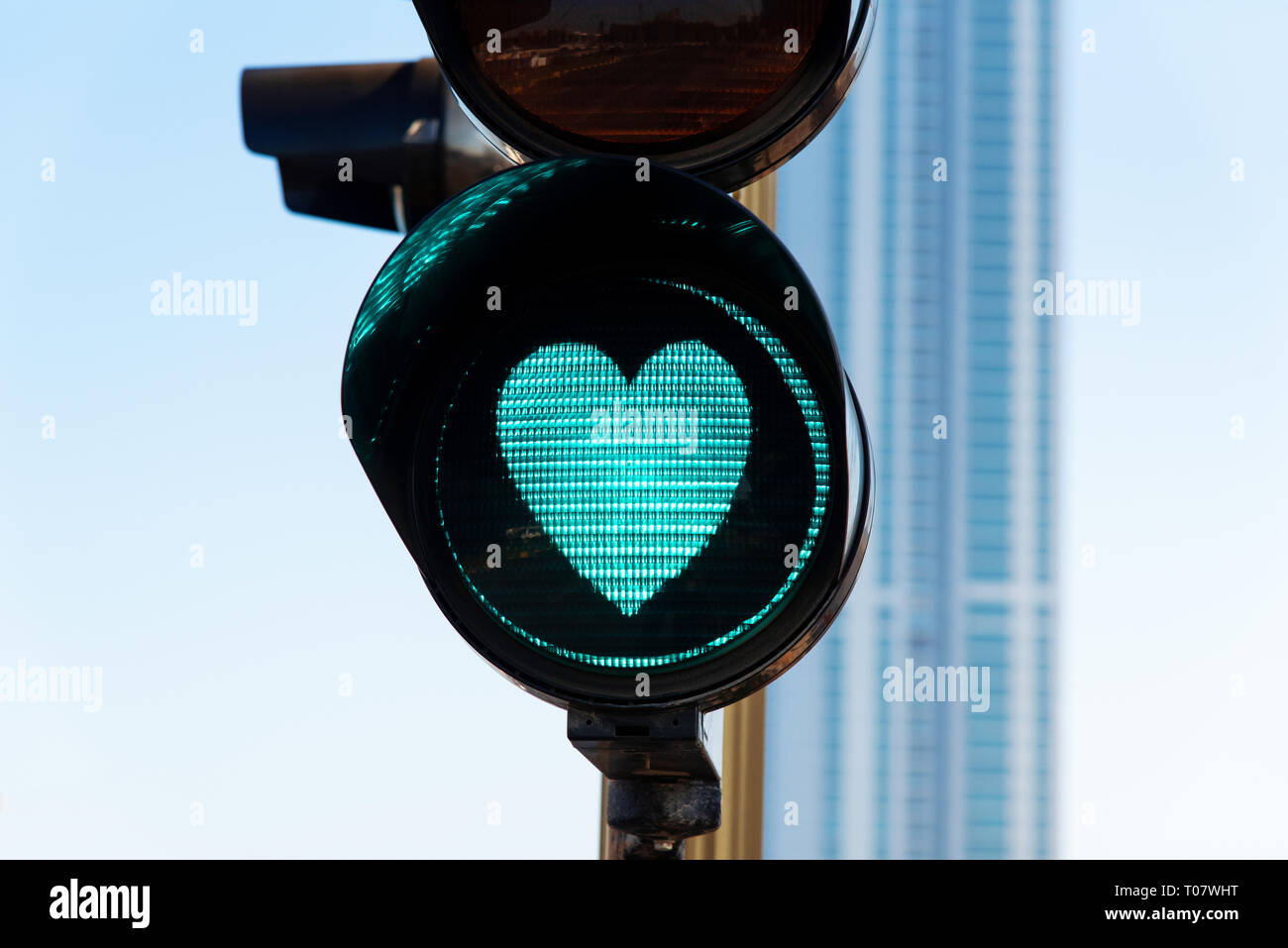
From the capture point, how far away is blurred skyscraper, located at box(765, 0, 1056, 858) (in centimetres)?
2336

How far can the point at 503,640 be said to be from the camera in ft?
2.86

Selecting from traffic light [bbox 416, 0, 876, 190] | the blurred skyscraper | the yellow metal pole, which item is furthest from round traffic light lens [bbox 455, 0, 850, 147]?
the blurred skyscraper

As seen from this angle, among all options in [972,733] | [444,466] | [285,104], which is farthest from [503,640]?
[972,733]

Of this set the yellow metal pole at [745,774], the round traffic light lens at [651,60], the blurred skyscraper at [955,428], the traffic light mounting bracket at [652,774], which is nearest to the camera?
the traffic light mounting bracket at [652,774]

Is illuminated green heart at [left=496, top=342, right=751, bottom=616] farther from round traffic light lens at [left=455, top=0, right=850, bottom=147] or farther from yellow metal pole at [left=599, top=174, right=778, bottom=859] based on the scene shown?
yellow metal pole at [left=599, top=174, right=778, bottom=859]

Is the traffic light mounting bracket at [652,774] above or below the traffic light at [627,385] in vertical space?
below

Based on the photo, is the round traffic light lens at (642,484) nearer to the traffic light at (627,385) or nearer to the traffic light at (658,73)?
the traffic light at (627,385)

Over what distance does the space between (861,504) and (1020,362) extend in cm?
3203

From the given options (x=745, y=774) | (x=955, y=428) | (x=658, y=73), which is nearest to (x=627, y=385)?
(x=658, y=73)

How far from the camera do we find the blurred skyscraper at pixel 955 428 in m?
23.4

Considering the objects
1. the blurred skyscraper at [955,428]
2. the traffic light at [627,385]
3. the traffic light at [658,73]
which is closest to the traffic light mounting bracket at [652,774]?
the traffic light at [627,385]

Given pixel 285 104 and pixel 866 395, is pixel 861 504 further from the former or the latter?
pixel 285 104

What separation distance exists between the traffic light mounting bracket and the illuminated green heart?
0.25ft

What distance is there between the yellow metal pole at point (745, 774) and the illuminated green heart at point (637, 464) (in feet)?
1.71
